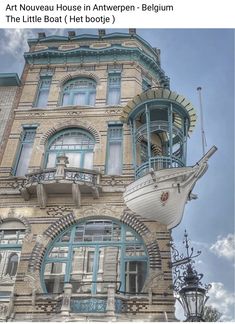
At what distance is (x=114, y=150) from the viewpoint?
51.2ft

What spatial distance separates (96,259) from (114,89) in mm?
8743

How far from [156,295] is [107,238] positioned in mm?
2582

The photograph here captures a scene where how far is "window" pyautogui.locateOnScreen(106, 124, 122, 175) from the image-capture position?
15049 millimetres

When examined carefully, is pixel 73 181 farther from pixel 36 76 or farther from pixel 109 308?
pixel 36 76

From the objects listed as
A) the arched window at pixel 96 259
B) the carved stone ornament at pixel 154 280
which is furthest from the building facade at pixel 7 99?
the carved stone ornament at pixel 154 280

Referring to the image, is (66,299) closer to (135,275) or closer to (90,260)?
(90,260)

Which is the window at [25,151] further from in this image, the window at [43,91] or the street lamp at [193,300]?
the street lamp at [193,300]

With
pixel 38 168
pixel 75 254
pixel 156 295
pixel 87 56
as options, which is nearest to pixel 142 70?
pixel 87 56

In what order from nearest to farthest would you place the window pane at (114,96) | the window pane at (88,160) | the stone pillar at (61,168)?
1. the stone pillar at (61,168)
2. the window pane at (88,160)
3. the window pane at (114,96)

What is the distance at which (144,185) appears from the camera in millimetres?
12367

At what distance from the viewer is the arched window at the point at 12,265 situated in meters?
12.7

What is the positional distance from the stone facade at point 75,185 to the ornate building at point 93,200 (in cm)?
4

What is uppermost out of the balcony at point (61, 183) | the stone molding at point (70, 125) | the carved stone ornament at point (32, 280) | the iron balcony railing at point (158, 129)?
the stone molding at point (70, 125)

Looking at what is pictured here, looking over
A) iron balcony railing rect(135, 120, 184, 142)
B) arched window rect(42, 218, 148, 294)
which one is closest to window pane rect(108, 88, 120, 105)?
iron balcony railing rect(135, 120, 184, 142)
